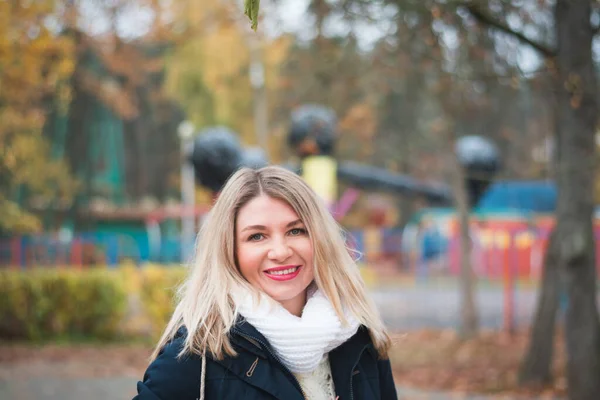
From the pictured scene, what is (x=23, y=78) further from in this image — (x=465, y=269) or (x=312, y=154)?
(x=465, y=269)

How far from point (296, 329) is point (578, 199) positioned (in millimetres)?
4506

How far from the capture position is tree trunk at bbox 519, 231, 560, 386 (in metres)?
8.18

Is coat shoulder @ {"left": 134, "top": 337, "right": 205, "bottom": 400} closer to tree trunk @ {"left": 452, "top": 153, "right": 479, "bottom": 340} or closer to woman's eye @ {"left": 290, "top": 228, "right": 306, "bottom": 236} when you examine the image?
woman's eye @ {"left": 290, "top": 228, "right": 306, "bottom": 236}

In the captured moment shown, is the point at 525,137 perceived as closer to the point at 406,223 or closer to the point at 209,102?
the point at 406,223

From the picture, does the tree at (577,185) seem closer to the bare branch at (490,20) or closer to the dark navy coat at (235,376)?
the bare branch at (490,20)

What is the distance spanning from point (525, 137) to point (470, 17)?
1879 centimetres

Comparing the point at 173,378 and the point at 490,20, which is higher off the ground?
the point at 490,20

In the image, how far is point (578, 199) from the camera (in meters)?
6.14

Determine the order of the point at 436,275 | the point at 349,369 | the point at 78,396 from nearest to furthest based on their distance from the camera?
the point at 349,369, the point at 78,396, the point at 436,275

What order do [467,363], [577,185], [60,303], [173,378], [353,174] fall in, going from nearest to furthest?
[173,378], [577,185], [467,363], [60,303], [353,174]

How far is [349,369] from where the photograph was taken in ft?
7.51

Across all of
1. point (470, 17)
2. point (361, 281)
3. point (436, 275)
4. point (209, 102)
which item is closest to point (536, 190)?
point (436, 275)

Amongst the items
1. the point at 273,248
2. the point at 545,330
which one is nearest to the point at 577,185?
the point at 545,330

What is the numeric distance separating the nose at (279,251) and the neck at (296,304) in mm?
146
